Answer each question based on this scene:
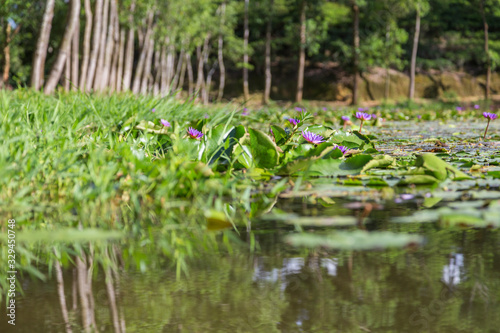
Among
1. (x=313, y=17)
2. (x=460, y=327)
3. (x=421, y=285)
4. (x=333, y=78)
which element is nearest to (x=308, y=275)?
(x=421, y=285)

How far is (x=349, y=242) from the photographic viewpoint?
1370 mm

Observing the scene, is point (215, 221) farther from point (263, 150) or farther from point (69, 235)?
point (263, 150)

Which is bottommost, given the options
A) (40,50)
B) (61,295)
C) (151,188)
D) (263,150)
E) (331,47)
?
(61,295)

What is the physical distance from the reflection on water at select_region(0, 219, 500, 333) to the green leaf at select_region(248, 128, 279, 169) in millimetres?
1242

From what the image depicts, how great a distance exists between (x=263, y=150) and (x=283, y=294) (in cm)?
157

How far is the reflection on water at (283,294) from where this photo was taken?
3.02 ft

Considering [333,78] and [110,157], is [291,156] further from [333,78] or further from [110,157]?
[333,78]

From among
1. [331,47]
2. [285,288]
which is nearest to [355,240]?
[285,288]

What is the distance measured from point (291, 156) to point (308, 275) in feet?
5.11

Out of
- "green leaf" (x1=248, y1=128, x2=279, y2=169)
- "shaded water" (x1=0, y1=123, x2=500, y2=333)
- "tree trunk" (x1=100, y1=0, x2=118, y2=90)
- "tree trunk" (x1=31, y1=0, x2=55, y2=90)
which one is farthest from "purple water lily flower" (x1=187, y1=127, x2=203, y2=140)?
"tree trunk" (x1=100, y1=0, x2=118, y2=90)

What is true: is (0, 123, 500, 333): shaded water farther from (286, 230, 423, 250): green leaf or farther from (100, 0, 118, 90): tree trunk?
(100, 0, 118, 90): tree trunk

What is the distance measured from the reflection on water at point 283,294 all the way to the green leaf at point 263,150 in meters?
1.24

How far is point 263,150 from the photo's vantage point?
2.58m

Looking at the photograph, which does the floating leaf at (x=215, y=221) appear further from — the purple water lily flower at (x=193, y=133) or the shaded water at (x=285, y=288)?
the purple water lily flower at (x=193, y=133)
